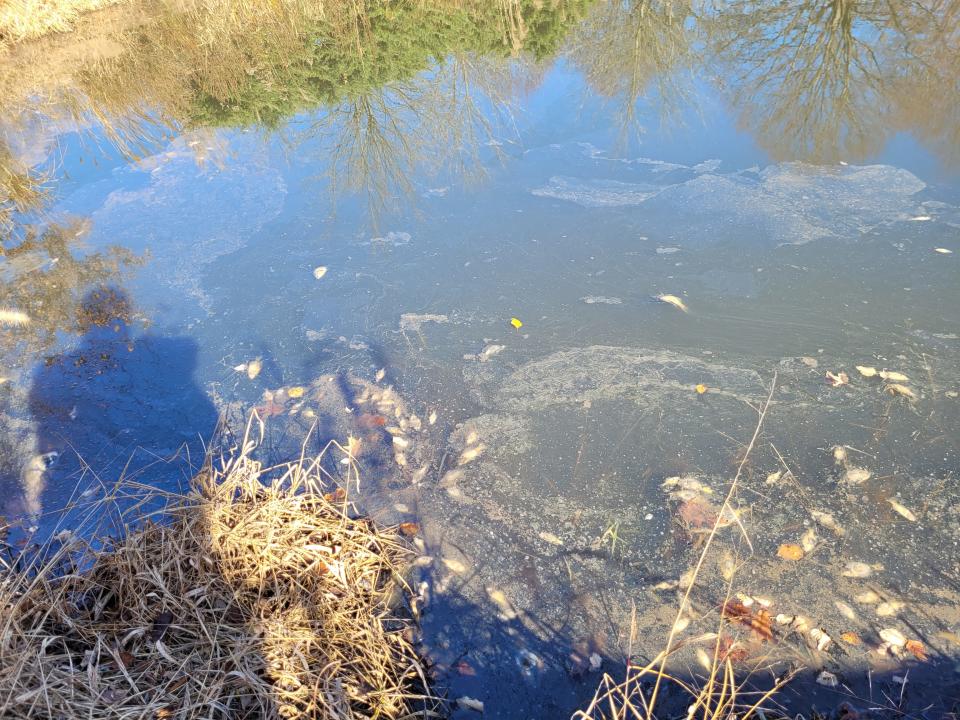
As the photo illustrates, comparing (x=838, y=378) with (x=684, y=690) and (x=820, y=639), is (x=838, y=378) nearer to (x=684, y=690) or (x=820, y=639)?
(x=820, y=639)

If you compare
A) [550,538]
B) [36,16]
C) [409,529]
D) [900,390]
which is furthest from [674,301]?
[36,16]

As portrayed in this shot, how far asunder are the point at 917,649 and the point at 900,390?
1.19 meters

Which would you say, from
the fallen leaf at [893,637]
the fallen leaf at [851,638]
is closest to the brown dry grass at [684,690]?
the fallen leaf at [851,638]

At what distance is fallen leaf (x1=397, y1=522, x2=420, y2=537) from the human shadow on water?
91cm

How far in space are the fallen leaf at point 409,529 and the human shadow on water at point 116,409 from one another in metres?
0.91

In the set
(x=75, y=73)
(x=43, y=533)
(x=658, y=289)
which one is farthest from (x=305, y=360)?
(x=75, y=73)

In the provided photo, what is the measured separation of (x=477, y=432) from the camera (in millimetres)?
2695

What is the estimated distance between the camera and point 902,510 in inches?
88.0

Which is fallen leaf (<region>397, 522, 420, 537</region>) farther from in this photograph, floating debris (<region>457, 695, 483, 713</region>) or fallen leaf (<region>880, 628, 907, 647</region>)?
fallen leaf (<region>880, 628, 907, 647</region>)

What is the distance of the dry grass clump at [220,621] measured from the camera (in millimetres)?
1685

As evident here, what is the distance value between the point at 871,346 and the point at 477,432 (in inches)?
72.9

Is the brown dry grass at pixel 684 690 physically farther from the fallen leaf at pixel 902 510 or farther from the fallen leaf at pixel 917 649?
the fallen leaf at pixel 902 510

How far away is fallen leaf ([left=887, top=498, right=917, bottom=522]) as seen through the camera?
2.21 metres

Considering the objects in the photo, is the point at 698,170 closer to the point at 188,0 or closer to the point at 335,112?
the point at 335,112
